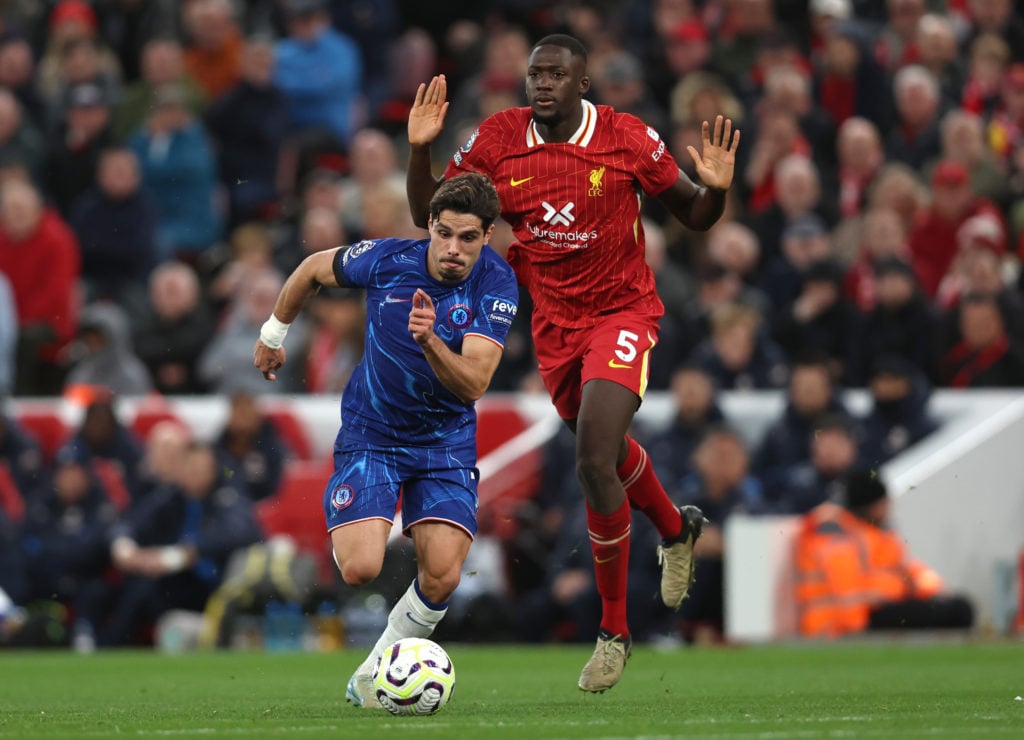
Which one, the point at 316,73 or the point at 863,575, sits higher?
the point at 316,73

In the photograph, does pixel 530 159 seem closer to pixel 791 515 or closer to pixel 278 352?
pixel 278 352

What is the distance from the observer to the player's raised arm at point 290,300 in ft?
32.9

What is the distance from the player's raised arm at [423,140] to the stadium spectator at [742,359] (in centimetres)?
676

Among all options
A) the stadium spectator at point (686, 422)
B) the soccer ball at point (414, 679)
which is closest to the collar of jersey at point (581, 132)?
the soccer ball at point (414, 679)

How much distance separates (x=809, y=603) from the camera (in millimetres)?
15492

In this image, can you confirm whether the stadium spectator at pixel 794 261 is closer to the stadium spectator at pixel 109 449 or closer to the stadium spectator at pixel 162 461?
the stadium spectator at pixel 162 461

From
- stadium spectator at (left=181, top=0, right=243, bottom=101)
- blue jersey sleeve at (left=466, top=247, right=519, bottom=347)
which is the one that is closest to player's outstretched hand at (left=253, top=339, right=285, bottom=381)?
blue jersey sleeve at (left=466, top=247, right=519, bottom=347)

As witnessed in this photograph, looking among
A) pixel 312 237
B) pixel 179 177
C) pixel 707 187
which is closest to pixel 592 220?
pixel 707 187

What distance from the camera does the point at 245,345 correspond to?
1811cm

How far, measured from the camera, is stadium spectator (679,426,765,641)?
621 inches

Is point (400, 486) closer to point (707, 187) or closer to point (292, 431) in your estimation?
point (707, 187)

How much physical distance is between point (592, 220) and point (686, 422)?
608cm

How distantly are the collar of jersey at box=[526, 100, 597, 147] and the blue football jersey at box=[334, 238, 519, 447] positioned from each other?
0.84 metres

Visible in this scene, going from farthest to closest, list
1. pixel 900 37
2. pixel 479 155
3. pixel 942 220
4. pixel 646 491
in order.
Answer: pixel 900 37
pixel 942 220
pixel 646 491
pixel 479 155
